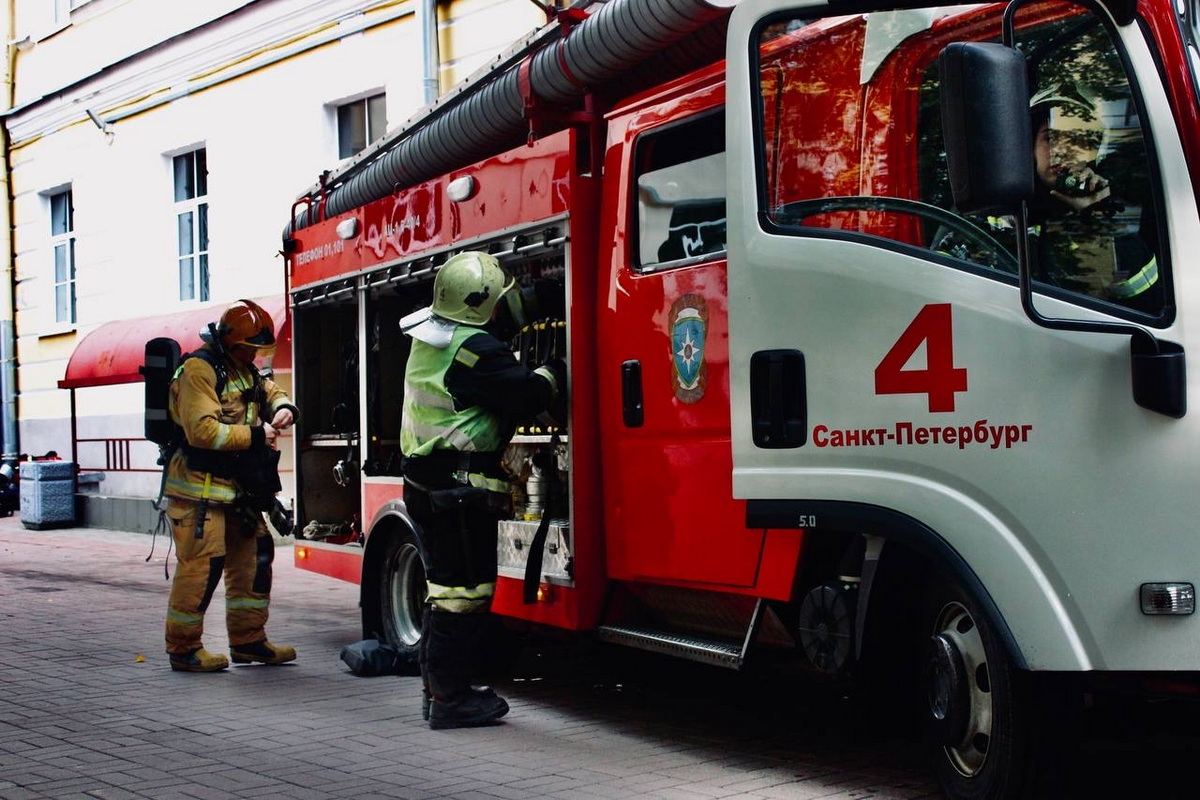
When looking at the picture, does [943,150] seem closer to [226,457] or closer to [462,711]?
[462,711]

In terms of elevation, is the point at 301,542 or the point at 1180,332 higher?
the point at 1180,332

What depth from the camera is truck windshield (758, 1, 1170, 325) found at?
4266 mm

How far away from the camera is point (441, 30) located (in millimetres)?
15164

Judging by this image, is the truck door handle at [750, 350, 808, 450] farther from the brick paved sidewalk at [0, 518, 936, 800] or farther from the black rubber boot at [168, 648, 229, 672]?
the black rubber boot at [168, 648, 229, 672]

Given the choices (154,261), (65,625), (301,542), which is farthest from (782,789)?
(154,261)

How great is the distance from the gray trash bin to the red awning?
3.79 feet

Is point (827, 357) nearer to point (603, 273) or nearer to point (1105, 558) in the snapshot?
point (1105, 558)

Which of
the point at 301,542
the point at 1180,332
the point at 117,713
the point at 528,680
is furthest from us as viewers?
the point at 301,542

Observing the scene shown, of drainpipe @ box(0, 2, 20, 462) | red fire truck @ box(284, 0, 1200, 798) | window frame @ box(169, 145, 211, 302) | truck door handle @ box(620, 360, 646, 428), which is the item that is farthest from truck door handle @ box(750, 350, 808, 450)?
drainpipe @ box(0, 2, 20, 462)

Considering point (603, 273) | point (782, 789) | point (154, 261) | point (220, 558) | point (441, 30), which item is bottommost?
point (782, 789)

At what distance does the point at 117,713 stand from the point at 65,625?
341 centimetres

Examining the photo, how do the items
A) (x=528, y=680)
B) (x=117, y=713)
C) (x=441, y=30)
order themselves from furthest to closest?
(x=441, y=30)
(x=528, y=680)
(x=117, y=713)

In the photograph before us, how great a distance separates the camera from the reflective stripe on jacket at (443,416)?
6.45m

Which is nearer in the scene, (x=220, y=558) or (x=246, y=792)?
(x=246, y=792)
